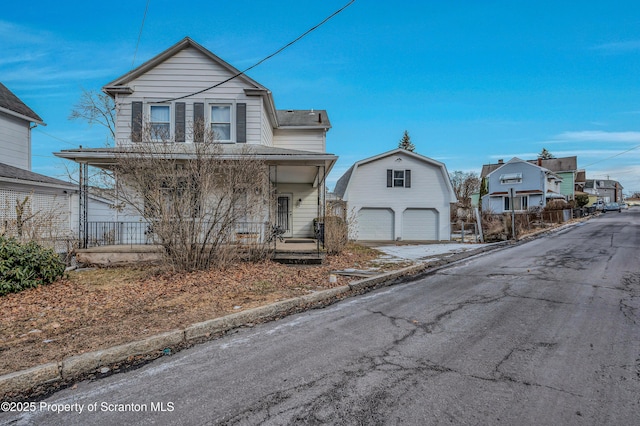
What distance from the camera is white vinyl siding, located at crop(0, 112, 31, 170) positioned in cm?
1844

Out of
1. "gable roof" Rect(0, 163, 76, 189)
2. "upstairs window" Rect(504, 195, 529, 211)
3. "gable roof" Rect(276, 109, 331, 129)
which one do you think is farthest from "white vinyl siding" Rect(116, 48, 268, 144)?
"upstairs window" Rect(504, 195, 529, 211)

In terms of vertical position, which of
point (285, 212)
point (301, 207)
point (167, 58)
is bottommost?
point (285, 212)

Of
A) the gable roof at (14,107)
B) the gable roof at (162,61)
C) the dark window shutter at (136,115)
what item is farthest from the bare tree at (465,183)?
the gable roof at (14,107)

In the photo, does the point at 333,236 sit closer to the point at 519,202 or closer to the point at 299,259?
the point at 299,259

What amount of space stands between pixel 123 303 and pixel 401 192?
19.1 meters

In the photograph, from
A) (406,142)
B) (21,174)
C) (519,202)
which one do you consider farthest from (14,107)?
(406,142)

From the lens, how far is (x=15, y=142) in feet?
62.9

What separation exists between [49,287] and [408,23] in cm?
1351

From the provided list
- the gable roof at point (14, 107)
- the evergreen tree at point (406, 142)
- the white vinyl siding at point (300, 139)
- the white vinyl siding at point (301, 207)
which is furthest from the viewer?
the evergreen tree at point (406, 142)

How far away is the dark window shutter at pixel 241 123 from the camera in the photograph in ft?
45.7

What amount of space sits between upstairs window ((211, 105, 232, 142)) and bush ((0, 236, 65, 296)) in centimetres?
767

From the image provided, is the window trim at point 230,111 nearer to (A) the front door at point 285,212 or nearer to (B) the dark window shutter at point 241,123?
(B) the dark window shutter at point 241,123

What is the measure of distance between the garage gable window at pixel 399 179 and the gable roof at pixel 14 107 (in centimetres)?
2108

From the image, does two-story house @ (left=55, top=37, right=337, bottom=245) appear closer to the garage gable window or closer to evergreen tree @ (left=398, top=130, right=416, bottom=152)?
the garage gable window
